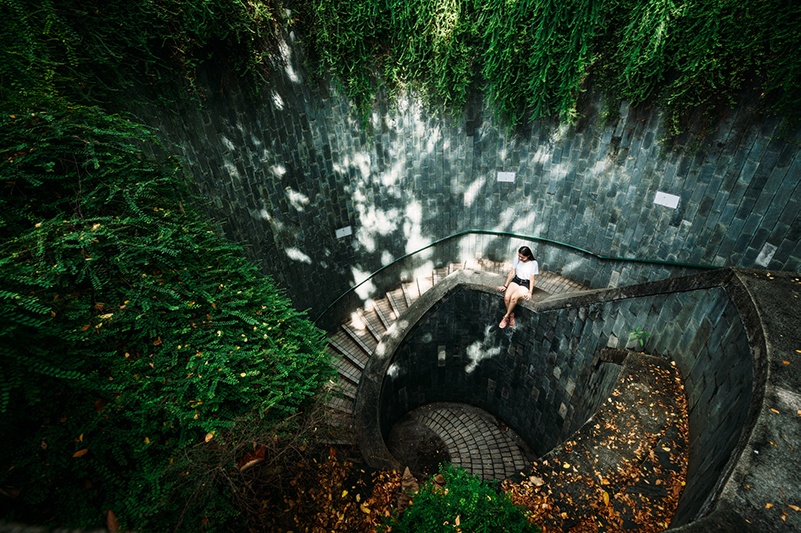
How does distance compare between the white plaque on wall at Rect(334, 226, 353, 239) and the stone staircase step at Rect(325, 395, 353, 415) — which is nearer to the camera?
the stone staircase step at Rect(325, 395, 353, 415)

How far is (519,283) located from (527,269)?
0.41 metres

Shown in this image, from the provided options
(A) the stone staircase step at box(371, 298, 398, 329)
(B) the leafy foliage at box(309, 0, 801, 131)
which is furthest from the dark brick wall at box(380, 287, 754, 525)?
(B) the leafy foliage at box(309, 0, 801, 131)

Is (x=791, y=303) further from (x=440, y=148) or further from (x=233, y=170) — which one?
(x=233, y=170)

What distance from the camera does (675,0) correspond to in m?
4.66

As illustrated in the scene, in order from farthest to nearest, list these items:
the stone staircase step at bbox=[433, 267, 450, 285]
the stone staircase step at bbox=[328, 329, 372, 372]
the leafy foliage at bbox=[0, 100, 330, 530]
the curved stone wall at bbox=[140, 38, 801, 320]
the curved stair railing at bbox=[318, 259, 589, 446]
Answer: the stone staircase step at bbox=[433, 267, 450, 285]
the stone staircase step at bbox=[328, 329, 372, 372]
the curved stair railing at bbox=[318, 259, 589, 446]
the curved stone wall at bbox=[140, 38, 801, 320]
the leafy foliage at bbox=[0, 100, 330, 530]

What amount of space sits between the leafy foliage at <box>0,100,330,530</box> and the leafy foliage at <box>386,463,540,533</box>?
1650 mm

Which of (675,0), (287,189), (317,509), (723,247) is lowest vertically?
(317,509)

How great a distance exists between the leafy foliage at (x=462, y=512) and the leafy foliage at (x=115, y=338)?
1.65 meters

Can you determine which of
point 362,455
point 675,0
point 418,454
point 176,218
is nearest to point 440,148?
point 675,0

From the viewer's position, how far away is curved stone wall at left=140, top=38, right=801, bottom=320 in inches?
196

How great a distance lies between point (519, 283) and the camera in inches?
265

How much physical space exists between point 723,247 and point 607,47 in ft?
11.9

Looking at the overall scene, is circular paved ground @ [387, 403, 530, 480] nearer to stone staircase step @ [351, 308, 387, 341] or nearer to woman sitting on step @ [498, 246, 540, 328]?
stone staircase step @ [351, 308, 387, 341]

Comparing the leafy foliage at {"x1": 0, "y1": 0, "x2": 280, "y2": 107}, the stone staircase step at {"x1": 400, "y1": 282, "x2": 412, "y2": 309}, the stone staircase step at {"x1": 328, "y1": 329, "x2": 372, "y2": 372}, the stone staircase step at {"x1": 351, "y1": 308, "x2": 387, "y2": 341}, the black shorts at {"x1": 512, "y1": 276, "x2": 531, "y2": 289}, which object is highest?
the leafy foliage at {"x1": 0, "y1": 0, "x2": 280, "y2": 107}
